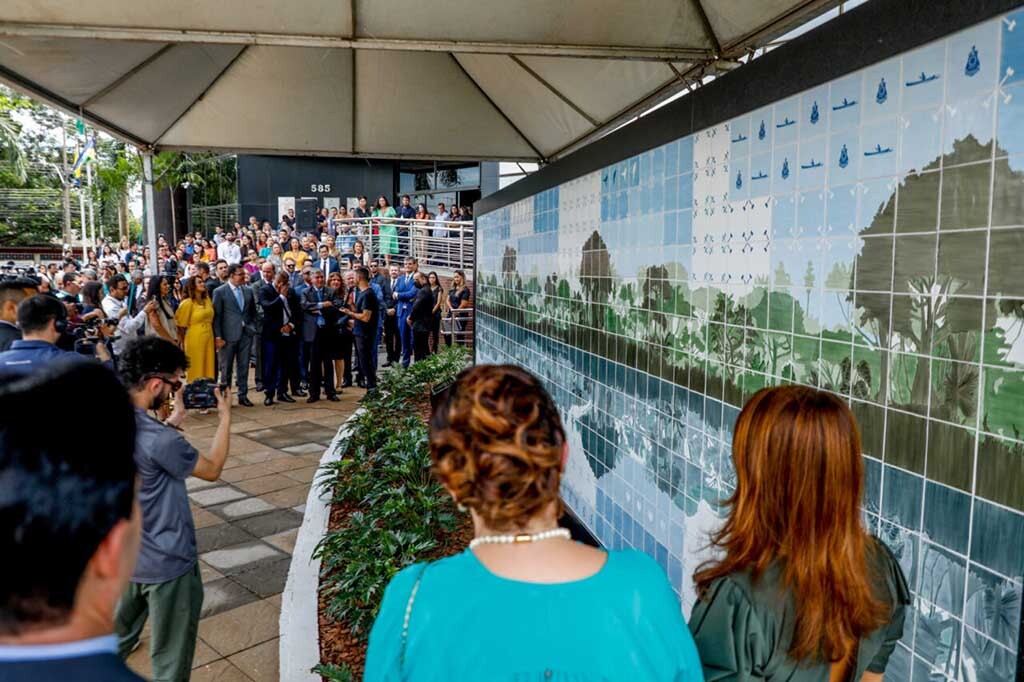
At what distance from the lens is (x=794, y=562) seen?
5.56 feet

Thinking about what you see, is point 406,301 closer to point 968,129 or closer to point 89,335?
point 89,335

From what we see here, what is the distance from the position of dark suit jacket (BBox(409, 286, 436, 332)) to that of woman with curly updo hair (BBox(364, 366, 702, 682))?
12148mm

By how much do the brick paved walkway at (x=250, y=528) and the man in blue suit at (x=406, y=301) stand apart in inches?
149

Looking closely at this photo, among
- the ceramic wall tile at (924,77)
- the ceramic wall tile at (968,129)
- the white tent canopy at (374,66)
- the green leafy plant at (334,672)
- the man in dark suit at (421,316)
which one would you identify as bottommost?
the green leafy plant at (334,672)

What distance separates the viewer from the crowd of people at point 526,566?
3.27 ft

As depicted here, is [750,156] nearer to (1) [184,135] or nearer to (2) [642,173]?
(2) [642,173]

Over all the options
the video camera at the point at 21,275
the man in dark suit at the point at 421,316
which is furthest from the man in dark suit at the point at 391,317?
the video camera at the point at 21,275

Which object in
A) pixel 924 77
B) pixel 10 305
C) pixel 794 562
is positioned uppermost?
pixel 924 77

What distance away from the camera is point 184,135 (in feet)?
27.5

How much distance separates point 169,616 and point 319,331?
8375 millimetres

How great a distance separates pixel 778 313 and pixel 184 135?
7425 mm

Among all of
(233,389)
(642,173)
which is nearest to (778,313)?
(642,173)

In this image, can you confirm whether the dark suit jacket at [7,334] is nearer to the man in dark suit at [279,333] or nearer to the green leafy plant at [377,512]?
the green leafy plant at [377,512]

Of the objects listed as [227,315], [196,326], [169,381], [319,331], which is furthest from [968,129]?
[319,331]
